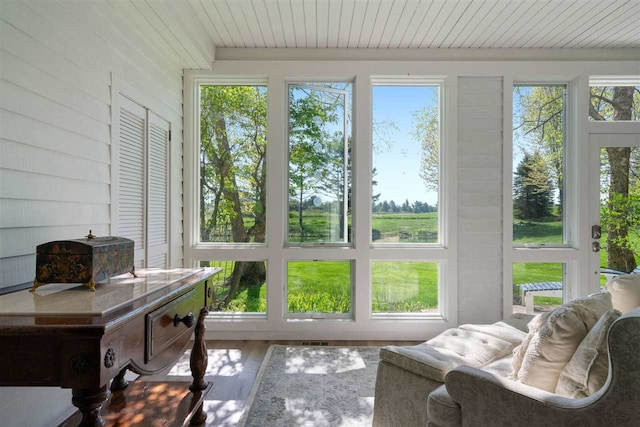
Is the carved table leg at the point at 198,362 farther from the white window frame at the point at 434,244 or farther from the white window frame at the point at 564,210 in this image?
the white window frame at the point at 564,210

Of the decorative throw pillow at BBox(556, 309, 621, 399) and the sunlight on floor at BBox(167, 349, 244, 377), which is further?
the sunlight on floor at BBox(167, 349, 244, 377)

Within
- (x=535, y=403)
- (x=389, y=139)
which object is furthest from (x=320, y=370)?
(x=389, y=139)

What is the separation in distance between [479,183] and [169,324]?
9.93ft

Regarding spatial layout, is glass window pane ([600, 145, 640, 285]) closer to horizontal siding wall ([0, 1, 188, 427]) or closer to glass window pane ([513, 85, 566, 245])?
glass window pane ([513, 85, 566, 245])

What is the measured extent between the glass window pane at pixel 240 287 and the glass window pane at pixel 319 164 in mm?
513

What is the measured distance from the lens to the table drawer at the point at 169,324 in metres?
1.26

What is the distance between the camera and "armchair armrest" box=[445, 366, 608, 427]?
1077mm

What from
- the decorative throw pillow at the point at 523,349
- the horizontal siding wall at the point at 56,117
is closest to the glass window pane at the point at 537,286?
the decorative throw pillow at the point at 523,349

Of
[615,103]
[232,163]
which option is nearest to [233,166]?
[232,163]

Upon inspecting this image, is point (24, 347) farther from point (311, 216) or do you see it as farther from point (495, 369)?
point (311, 216)

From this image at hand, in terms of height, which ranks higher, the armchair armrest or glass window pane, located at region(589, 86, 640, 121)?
glass window pane, located at region(589, 86, 640, 121)

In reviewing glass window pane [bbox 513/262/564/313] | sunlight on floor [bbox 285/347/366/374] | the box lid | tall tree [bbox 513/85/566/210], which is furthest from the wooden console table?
tall tree [bbox 513/85/566/210]

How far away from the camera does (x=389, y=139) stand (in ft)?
11.3

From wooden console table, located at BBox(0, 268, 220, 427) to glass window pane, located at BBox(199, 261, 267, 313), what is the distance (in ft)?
6.30
